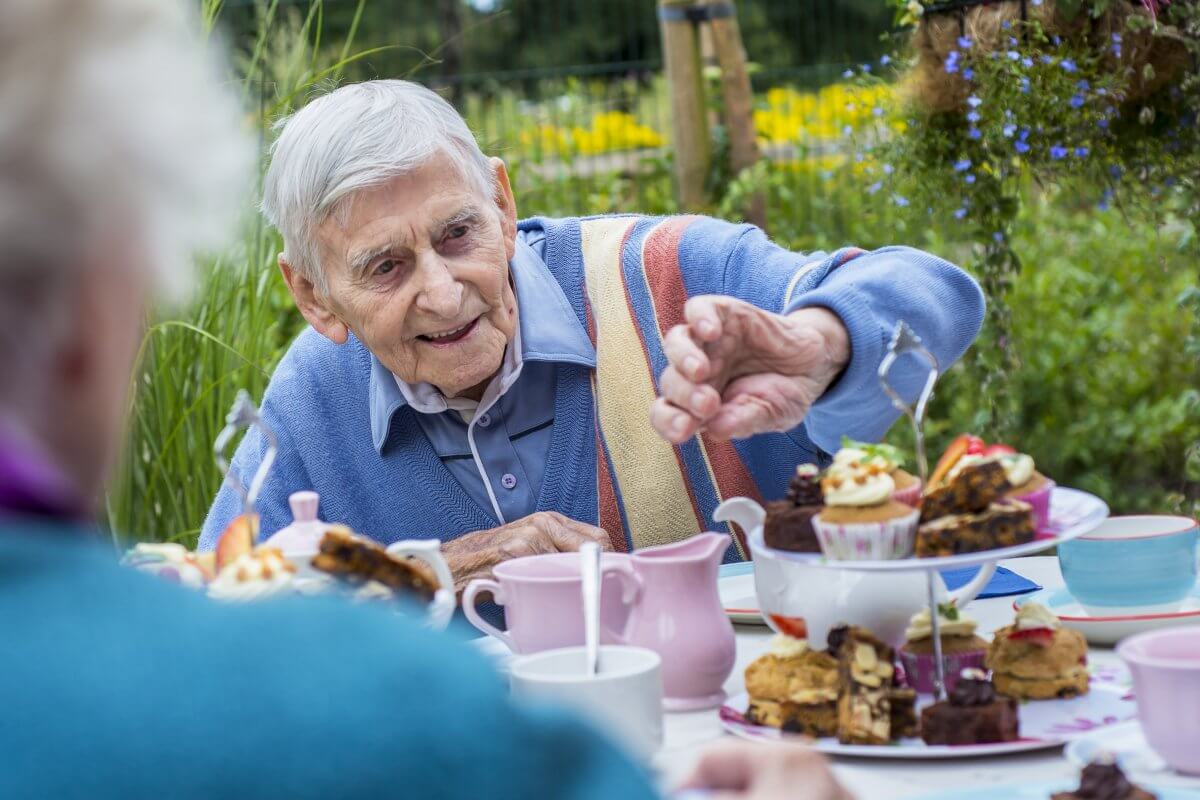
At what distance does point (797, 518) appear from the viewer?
1522 mm

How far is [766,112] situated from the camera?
20.7 feet

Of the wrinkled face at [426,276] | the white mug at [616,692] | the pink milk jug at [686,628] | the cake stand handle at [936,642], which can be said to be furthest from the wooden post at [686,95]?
the white mug at [616,692]

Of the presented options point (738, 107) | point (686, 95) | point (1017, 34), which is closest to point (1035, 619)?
point (1017, 34)

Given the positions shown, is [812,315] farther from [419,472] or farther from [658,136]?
[658,136]

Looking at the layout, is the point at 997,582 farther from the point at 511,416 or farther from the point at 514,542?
the point at 511,416

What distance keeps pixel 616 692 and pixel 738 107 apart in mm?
3981

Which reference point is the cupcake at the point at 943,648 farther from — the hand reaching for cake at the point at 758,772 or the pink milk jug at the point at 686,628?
the hand reaching for cake at the point at 758,772

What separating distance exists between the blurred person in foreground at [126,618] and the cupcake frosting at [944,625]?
86cm

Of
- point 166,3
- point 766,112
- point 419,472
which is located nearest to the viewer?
point 166,3

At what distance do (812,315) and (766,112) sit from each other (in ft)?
14.4

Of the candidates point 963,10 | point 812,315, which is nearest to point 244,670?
point 812,315

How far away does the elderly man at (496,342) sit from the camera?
2.22 meters

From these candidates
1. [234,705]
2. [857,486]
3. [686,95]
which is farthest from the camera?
[686,95]

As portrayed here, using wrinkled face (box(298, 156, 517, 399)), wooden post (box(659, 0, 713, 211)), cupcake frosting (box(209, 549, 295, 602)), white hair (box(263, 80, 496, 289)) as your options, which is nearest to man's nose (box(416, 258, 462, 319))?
wrinkled face (box(298, 156, 517, 399))
